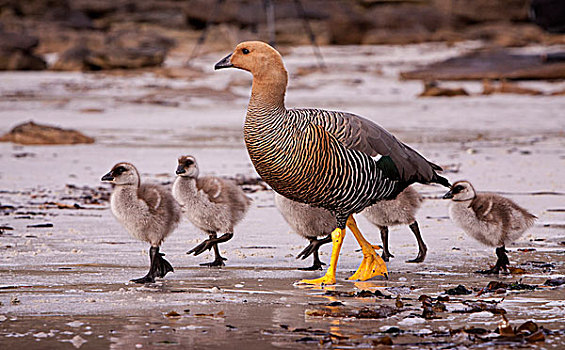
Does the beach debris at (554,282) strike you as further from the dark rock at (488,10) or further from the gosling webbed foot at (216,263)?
the dark rock at (488,10)

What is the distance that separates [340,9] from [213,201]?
30.6 metres

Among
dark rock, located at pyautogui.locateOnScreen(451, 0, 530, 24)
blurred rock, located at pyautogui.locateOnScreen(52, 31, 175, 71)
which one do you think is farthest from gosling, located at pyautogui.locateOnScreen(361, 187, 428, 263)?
dark rock, located at pyautogui.locateOnScreen(451, 0, 530, 24)

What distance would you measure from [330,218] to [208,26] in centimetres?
2478

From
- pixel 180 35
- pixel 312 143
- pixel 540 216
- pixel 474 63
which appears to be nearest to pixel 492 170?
pixel 540 216

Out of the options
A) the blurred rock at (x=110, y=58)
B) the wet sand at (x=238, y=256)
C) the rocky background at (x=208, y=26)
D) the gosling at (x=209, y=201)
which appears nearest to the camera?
the wet sand at (x=238, y=256)

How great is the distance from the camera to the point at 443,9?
1519 inches

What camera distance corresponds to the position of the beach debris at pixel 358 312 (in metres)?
5.63

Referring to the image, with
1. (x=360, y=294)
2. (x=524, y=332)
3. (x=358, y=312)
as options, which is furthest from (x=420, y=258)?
(x=524, y=332)

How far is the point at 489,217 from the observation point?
294 inches

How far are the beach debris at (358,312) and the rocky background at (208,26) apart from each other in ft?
68.0

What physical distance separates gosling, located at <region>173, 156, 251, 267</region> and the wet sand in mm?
234

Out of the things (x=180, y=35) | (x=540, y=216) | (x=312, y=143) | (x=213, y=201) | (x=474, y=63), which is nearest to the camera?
(x=312, y=143)

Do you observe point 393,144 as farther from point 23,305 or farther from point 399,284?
point 23,305

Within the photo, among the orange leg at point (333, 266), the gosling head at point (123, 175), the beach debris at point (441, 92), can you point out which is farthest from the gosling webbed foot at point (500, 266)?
the beach debris at point (441, 92)
